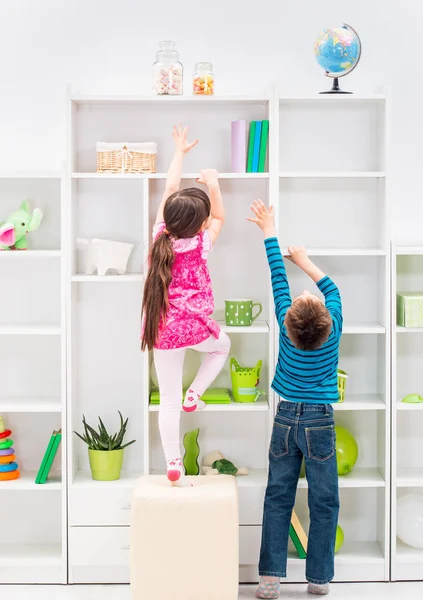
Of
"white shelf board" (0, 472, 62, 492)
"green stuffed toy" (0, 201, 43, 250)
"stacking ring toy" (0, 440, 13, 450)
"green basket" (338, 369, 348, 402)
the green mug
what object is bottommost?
"white shelf board" (0, 472, 62, 492)

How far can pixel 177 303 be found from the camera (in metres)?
3.10

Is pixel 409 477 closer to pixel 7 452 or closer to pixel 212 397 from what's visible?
pixel 212 397

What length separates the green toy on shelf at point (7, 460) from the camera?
11.3ft

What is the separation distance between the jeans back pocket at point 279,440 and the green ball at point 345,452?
38cm

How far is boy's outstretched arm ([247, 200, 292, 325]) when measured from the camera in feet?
10.5

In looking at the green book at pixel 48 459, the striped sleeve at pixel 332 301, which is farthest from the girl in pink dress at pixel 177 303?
the green book at pixel 48 459

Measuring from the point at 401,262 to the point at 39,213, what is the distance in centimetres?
156

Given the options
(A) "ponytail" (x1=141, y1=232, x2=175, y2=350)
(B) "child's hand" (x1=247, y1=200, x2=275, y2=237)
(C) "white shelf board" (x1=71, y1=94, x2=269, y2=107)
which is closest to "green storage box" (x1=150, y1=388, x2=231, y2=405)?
(A) "ponytail" (x1=141, y1=232, x2=175, y2=350)

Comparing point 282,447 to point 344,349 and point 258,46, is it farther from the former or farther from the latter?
point 258,46

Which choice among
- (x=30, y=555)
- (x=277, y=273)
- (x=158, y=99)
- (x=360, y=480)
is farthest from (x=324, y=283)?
(x=30, y=555)

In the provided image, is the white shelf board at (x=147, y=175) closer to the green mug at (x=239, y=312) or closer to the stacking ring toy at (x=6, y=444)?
the green mug at (x=239, y=312)

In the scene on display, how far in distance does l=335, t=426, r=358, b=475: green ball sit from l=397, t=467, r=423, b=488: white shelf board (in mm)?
205

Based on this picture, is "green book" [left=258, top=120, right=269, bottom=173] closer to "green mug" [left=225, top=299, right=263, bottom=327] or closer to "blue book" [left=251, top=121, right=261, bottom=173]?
"blue book" [left=251, top=121, right=261, bottom=173]

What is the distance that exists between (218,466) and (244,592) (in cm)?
51
